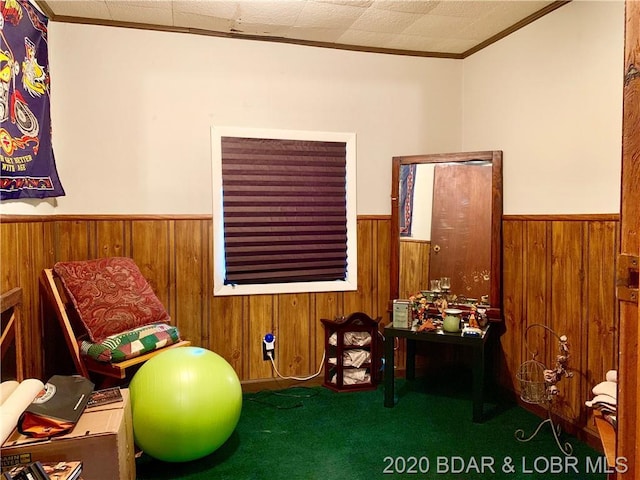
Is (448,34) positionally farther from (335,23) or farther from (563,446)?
(563,446)

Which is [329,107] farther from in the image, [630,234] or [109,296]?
[630,234]

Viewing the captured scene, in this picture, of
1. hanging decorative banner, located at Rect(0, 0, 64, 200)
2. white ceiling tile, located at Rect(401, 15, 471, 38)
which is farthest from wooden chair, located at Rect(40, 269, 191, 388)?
white ceiling tile, located at Rect(401, 15, 471, 38)

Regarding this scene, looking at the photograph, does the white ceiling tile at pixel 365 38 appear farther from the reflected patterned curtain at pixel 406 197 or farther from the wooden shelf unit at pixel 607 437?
the wooden shelf unit at pixel 607 437

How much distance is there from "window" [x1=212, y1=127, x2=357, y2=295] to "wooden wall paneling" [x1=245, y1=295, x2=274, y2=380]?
0.08 m

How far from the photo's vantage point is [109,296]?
8.68 feet

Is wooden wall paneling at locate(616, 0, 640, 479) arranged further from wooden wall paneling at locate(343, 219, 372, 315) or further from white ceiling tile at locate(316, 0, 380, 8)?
wooden wall paneling at locate(343, 219, 372, 315)

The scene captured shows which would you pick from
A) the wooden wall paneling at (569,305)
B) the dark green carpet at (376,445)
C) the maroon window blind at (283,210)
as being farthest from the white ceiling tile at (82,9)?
the wooden wall paneling at (569,305)

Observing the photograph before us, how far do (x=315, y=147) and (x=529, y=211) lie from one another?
1.51 metres

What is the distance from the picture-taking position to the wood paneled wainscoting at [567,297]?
8.14 feet

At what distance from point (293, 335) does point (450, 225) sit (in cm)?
138

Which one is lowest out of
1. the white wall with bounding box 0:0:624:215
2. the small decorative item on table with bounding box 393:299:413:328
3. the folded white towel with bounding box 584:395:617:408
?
the folded white towel with bounding box 584:395:617:408

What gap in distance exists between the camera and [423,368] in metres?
3.64

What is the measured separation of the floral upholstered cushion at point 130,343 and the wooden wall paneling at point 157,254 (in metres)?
0.51

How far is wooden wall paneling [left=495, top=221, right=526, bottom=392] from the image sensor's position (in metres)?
3.09
